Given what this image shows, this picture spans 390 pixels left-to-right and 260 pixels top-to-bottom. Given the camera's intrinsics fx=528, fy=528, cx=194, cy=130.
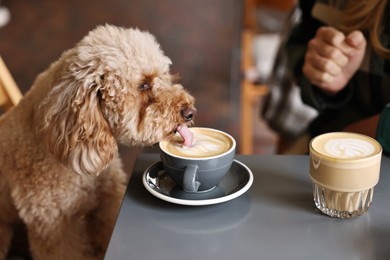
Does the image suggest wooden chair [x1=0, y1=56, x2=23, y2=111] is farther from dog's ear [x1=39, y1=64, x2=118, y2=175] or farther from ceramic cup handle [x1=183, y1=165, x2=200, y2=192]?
ceramic cup handle [x1=183, y1=165, x2=200, y2=192]

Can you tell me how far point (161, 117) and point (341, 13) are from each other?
1.91ft

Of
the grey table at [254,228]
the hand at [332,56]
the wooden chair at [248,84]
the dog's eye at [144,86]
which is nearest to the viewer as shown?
the grey table at [254,228]

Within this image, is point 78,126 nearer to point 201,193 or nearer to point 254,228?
point 201,193

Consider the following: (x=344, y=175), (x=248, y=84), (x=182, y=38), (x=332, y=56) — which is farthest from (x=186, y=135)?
(x=182, y=38)

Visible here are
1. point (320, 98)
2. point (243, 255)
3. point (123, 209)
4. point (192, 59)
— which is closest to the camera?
point (243, 255)

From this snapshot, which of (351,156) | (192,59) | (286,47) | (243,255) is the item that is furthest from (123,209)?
(192,59)

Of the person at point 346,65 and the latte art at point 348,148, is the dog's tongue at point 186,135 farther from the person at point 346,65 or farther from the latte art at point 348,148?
the person at point 346,65

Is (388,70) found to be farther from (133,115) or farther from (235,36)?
(235,36)

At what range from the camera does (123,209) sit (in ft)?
2.47

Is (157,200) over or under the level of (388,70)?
over

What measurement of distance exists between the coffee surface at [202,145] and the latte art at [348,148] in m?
0.15

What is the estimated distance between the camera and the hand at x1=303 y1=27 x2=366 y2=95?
41.7 inches

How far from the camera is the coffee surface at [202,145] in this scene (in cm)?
80

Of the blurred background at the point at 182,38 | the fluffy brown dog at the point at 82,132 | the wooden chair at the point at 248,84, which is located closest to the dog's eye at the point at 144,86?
the fluffy brown dog at the point at 82,132
